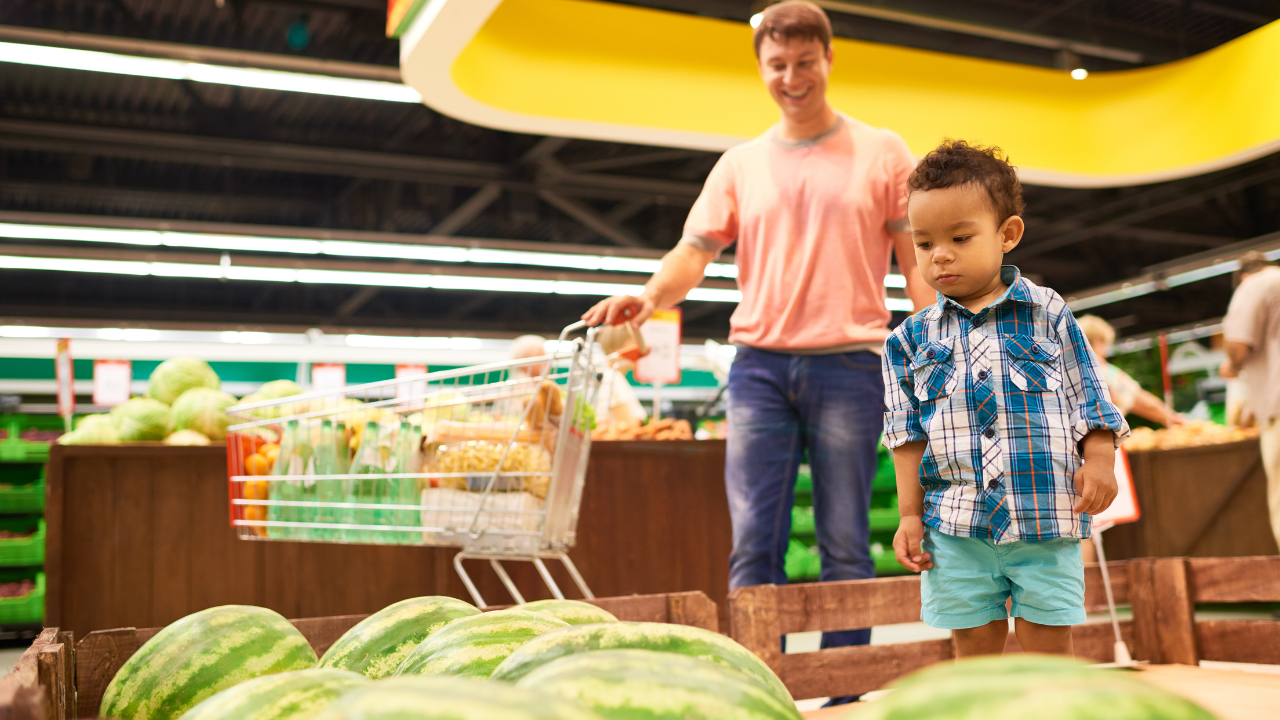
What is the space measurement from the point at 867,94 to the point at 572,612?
223 inches

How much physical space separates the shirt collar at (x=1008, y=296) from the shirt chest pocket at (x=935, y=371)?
0.05 m

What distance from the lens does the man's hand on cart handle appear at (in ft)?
6.90

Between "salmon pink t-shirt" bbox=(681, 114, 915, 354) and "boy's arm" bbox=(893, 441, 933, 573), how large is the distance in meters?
0.68

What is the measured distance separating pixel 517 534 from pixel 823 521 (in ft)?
2.47

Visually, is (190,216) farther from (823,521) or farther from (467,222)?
(823,521)

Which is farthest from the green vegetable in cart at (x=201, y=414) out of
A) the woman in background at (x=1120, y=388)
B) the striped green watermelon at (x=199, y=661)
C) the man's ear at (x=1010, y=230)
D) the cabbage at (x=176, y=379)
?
the woman in background at (x=1120, y=388)

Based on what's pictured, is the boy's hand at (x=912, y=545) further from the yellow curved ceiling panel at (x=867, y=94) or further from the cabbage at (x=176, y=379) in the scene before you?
the yellow curved ceiling panel at (x=867, y=94)

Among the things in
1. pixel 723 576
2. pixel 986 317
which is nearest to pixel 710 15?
pixel 723 576

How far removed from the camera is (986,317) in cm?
149

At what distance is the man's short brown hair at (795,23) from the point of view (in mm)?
2238

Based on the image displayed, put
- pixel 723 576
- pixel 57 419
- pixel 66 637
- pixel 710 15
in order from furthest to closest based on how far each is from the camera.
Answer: pixel 710 15
pixel 57 419
pixel 723 576
pixel 66 637

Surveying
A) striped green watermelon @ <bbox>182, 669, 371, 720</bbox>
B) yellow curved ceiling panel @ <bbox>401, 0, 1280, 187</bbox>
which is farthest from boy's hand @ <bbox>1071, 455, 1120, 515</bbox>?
yellow curved ceiling panel @ <bbox>401, 0, 1280, 187</bbox>

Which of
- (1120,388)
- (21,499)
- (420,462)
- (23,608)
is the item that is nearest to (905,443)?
(420,462)

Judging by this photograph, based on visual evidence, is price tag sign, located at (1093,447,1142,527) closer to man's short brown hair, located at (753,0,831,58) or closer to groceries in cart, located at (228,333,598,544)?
groceries in cart, located at (228,333,598,544)
